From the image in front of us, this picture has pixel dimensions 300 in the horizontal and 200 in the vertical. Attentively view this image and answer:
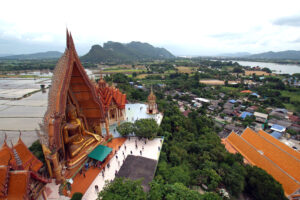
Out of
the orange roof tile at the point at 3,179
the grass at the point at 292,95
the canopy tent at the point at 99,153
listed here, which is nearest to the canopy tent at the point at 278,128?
the grass at the point at 292,95

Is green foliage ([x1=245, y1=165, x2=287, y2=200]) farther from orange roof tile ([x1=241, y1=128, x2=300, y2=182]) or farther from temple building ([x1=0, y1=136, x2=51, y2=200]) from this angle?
temple building ([x1=0, y1=136, x2=51, y2=200])

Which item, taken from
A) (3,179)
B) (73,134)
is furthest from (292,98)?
(3,179)

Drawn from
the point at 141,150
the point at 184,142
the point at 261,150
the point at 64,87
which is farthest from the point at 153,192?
the point at 261,150

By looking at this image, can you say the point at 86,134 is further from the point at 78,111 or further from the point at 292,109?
the point at 292,109

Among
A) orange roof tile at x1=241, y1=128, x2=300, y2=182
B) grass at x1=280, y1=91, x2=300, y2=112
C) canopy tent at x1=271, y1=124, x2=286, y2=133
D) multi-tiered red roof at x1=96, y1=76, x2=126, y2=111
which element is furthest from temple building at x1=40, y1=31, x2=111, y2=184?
grass at x1=280, y1=91, x2=300, y2=112

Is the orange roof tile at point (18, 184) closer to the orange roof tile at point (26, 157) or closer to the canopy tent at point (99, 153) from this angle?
the orange roof tile at point (26, 157)

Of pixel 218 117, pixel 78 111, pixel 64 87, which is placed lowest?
pixel 218 117
